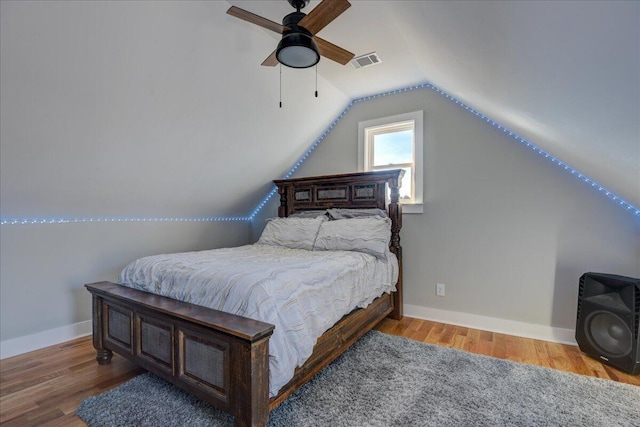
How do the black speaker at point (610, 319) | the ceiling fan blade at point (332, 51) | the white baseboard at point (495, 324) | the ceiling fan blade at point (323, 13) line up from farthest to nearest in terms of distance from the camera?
the white baseboard at point (495, 324)
the black speaker at point (610, 319)
the ceiling fan blade at point (332, 51)
the ceiling fan blade at point (323, 13)

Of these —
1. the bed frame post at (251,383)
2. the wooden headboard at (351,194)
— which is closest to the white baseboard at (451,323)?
the wooden headboard at (351,194)

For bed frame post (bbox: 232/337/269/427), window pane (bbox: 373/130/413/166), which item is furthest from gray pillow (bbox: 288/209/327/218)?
bed frame post (bbox: 232/337/269/427)

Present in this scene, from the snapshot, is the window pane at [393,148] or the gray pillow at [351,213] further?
the window pane at [393,148]

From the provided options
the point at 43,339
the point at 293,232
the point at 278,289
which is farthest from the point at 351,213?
the point at 43,339

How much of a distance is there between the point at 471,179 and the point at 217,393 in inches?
113

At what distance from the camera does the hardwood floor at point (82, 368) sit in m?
1.77

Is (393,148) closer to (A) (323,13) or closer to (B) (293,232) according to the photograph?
(B) (293,232)

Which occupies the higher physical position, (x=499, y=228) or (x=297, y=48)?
(x=297, y=48)

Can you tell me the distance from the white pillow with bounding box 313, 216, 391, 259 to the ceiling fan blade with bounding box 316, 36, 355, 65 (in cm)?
143

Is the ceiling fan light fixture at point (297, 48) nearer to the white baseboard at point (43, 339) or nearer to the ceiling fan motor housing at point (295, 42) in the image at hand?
the ceiling fan motor housing at point (295, 42)

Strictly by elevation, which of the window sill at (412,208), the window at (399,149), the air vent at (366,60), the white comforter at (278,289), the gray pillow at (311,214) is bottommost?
the white comforter at (278,289)

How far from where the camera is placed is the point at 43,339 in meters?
2.62

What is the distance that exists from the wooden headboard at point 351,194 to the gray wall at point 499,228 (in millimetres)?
309

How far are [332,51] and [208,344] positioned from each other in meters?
1.96
